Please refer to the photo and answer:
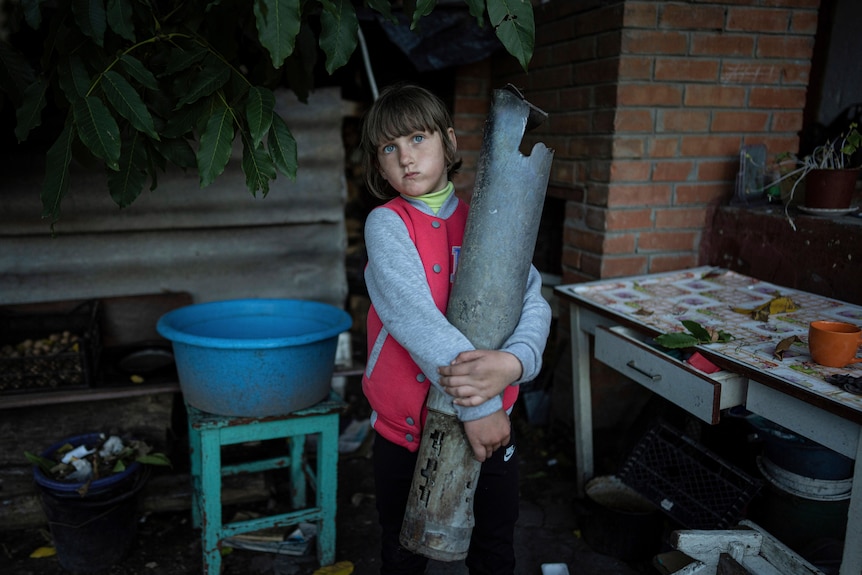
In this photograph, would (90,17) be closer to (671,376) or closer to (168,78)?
→ (168,78)

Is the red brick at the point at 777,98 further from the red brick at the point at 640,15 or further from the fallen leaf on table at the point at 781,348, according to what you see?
the fallen leaf on table at the point at 781,348

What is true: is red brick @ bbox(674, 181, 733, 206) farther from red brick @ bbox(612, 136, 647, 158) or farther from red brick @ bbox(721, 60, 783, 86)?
red brick @ bbox(721, 60, 783, 86)

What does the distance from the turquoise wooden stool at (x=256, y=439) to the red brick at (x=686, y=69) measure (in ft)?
6.39

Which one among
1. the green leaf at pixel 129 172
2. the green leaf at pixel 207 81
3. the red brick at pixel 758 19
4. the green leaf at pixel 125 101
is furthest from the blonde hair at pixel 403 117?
the red brick at pixel 758 19

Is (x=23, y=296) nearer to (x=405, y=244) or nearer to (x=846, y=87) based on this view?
(x=405, y=244)

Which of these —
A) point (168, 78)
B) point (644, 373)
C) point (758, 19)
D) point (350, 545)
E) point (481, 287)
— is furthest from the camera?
point (758, 19)

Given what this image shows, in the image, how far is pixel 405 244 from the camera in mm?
1531

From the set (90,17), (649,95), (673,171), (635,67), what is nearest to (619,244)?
(673,171)

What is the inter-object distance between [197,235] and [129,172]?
1.41 m

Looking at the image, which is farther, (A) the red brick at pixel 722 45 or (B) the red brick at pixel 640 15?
(A) the red brick at pixel 722 45

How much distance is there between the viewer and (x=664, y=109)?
2789mm

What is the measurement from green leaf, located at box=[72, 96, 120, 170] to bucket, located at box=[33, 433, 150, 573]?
4.49 feet

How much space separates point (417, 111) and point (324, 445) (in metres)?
1.36

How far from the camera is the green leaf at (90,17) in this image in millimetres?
1532
